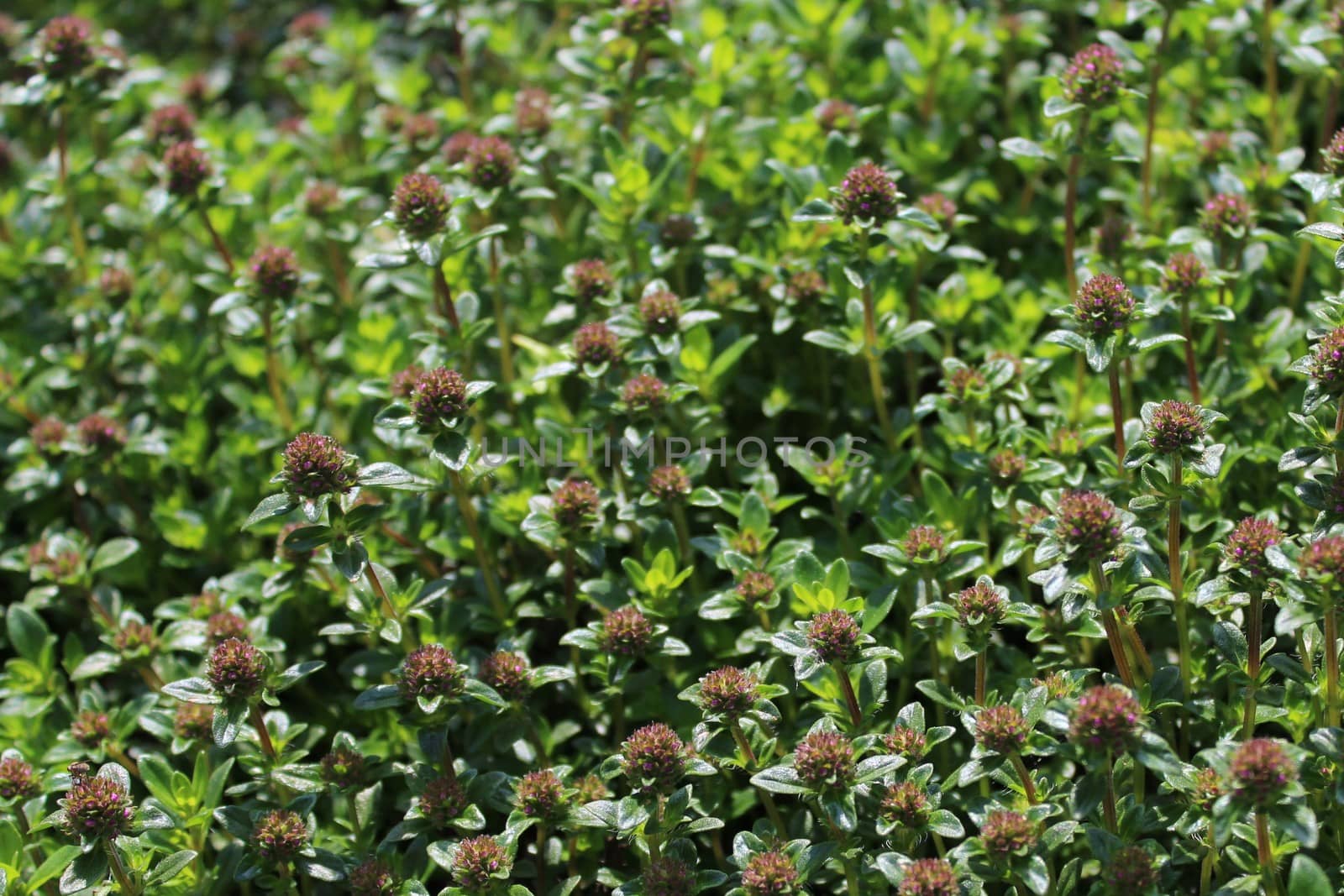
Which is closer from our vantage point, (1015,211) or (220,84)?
(1015,211)

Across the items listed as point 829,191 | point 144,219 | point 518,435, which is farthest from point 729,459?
point 144,219

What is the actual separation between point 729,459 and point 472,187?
3.35ft

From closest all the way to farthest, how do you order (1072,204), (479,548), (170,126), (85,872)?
(85,872) → (479,548) → (1072,204) → (170,126)

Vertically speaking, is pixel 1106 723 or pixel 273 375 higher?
pixel 273 375

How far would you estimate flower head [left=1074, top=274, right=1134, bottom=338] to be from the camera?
2.61 metres

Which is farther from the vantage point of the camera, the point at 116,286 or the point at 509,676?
the point at 116,286

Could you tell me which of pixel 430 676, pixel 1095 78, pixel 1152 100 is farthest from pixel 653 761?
pixel 1152 100

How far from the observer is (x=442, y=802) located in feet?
8.83

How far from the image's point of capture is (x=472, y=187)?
3371 millimetres

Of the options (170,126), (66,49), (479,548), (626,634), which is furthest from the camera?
(170,126)

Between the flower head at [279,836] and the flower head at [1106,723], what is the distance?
1.60 meters

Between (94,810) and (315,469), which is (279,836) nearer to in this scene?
(94,810)

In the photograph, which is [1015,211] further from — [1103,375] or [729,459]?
[729,459]

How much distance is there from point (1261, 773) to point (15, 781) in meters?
2.61
